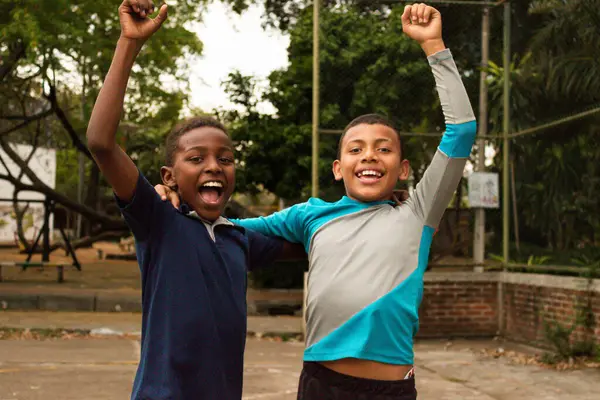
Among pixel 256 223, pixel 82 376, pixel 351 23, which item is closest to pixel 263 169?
pixel 351 23

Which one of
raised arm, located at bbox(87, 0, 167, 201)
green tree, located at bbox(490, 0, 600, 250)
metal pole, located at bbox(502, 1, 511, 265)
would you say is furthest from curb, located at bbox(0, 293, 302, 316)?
raised arm, located at bbox(87, 0, 167, 201)

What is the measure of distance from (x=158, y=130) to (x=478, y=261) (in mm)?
15683

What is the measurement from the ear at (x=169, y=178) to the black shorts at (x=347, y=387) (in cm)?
73

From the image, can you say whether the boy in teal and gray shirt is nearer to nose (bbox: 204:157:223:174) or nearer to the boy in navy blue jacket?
the boy in navy blue jacket

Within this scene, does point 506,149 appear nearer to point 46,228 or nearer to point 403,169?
point 403,169

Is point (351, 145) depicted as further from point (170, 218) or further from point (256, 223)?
point (170, 218)

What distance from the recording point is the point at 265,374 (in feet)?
25.6

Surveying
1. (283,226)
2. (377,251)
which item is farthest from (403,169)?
(283,226)

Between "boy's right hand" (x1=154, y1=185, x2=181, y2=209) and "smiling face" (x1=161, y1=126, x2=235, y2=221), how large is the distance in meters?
0.03

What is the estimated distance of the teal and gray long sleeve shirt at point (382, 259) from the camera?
267 centimetres

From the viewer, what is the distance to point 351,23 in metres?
11.4

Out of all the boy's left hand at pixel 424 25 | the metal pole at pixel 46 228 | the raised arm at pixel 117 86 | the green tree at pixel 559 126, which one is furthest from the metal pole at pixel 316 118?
the metal pole at pixel 46 228

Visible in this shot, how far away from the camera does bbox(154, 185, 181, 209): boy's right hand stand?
247 centimetres

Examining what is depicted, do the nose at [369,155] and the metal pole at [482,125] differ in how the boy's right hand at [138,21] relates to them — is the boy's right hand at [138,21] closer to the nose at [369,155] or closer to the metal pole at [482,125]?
the nose at [369,155]
